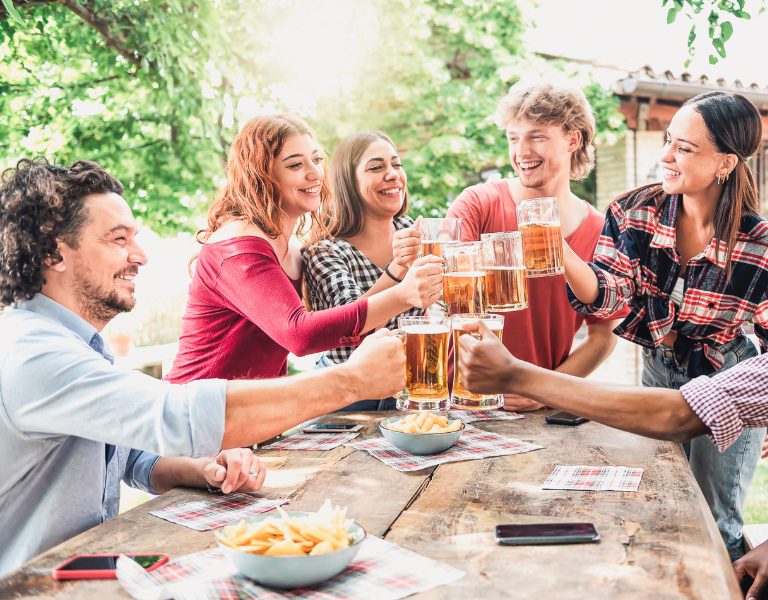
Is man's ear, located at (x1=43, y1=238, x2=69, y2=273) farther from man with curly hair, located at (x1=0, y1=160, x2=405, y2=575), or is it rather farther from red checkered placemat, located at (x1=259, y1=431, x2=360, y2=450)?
red checkered placemat, located at (x1=259, y1=431, x2=360, y2=450)

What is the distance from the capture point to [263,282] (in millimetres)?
2410

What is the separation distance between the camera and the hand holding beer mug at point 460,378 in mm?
2082

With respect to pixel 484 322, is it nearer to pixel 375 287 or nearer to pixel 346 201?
pixel 375 287

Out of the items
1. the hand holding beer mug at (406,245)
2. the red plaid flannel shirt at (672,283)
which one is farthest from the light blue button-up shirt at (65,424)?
the red plaid flannel shirt at (672,283)

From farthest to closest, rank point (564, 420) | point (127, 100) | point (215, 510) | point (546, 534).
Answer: point (127, 100), point (564, 420), point (215, 510), point (546, 534)

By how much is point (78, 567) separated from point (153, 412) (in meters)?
0.32

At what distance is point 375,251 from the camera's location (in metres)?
3.15

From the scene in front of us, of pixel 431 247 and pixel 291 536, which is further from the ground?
pixel 431 247

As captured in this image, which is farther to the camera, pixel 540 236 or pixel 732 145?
pixel 732 145

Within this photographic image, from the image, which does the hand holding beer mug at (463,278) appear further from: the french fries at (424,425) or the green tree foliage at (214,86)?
the green tree foliage at (214,86)

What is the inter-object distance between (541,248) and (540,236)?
0.04 m

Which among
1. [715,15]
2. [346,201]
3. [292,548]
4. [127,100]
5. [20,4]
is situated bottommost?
[292,548]

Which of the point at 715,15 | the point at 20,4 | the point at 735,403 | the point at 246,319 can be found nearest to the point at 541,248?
the point at 735,403

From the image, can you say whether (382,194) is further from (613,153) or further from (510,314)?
(613,153)
